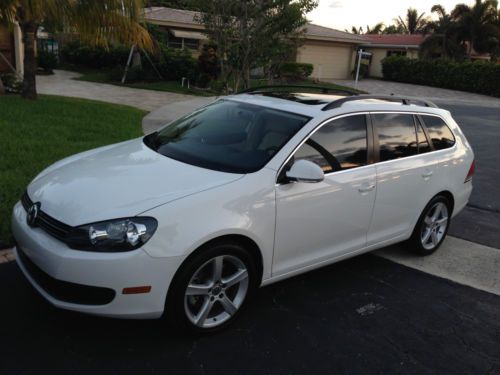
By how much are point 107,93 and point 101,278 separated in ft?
53.8

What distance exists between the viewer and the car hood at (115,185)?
3109 mm

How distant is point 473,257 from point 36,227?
170 inches

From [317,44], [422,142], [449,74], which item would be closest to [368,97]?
[422,142]

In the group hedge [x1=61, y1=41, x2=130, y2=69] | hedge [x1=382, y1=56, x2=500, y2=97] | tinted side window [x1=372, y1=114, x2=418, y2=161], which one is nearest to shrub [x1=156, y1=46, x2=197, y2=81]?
hedge [x1=61, y1=41, x2=130, y2=69]

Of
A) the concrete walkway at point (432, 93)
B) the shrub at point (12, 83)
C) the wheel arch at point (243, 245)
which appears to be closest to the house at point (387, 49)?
the concrete walkway at point (432, 93)

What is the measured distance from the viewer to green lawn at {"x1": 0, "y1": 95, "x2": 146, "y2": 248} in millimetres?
5941

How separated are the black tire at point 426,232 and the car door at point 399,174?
0.12 meters

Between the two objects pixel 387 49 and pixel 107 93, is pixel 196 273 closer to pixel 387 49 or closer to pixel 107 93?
pixel 107 93

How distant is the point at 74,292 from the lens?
10.0 feet

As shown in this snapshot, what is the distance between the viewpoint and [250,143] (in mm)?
4000

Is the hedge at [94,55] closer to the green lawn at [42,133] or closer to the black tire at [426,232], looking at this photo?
the green lawn at [42,133]

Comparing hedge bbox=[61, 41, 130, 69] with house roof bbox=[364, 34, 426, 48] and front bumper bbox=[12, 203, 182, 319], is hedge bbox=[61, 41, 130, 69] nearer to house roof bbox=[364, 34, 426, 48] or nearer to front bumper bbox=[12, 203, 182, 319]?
house roof bbox=[364, 34, 426, 48]

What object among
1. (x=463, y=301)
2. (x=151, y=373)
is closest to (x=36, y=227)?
(x=151, y=373)

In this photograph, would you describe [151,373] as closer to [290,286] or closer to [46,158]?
[290,286]
